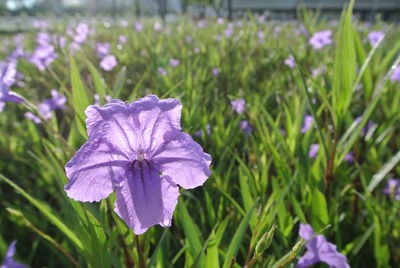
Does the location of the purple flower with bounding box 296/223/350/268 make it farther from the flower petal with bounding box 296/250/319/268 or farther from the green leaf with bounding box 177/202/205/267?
the green leaf with bounding box 177/202/205/267

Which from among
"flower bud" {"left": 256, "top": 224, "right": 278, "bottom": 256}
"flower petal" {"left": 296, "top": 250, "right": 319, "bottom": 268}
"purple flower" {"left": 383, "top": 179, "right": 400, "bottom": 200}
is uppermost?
"flower bud" {"left": 256, "top": 224, "right": 278, "bottom": 256}

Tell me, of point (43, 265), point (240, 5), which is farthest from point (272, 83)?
point (240, 5)

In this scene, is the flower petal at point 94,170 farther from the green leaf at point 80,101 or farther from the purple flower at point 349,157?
the purple flower at point 349,157

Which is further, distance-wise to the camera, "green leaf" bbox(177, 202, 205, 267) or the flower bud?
"green leaf" bbox(177, 202, 205, 267)

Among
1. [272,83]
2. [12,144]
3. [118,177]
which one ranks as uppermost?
[118,177]

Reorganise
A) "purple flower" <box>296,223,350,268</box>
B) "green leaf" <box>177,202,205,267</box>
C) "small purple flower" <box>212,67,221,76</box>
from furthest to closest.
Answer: "small purple flower" <box>212,67,221,76</box>, "purple flower" <box>296,223,350,268</box>, "green leaf" <box>177,202,205,267</box>

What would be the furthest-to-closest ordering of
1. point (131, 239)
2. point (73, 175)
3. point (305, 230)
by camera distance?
point (305, 230), point (131, 239), point (73, 175)

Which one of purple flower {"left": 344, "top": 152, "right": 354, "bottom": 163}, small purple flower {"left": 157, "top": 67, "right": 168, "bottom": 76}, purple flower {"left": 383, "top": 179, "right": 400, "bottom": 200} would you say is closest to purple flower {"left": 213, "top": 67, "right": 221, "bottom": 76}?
small purple flower {"left": 157, "top": 67, "right": 168, "bottom": 76}

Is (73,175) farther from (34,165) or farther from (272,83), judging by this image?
(272,83)
